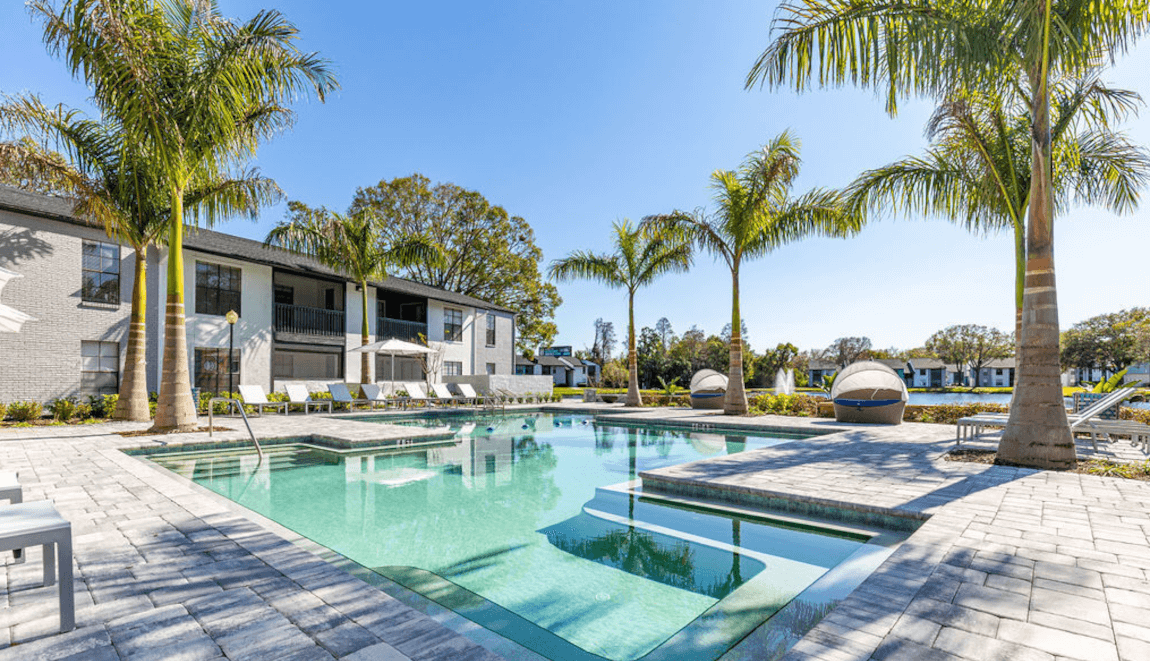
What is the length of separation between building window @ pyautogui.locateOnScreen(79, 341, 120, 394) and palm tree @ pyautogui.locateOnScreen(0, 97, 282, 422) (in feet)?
6.51

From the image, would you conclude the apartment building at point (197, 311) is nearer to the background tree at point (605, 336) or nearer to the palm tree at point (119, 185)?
the palm tree at point (119, 185)

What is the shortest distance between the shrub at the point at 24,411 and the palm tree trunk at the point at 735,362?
1738 cm

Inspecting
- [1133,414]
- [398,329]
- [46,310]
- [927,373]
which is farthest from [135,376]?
[927,373]

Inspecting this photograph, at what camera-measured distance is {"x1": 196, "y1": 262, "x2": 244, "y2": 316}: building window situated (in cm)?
1692

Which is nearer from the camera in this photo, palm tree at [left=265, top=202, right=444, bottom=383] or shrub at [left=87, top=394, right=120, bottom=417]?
shrub at [left=87, top=394, right=120, bottom=417]

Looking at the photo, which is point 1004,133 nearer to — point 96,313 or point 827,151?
point 827,151

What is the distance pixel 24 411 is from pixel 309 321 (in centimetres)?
875

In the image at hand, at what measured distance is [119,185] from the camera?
1212 cm

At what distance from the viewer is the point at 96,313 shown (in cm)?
1418

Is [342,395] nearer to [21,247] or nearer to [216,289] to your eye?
[216,289]

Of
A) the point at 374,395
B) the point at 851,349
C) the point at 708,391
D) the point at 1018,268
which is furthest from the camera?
the point at 851,349

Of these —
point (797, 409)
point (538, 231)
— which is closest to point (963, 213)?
point (797, 409)

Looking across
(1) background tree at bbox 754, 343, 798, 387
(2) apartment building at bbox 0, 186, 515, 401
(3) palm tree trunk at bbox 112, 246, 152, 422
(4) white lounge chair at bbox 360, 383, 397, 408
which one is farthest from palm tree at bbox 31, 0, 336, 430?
(1) background tree at bbox 754, 343, 798, 387

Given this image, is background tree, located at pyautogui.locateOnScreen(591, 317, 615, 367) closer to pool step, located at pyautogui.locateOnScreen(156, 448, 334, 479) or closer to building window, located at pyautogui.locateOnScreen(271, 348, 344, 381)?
building window, located at pyautogui.locateOnScreen(271, 348, 344, 381)
